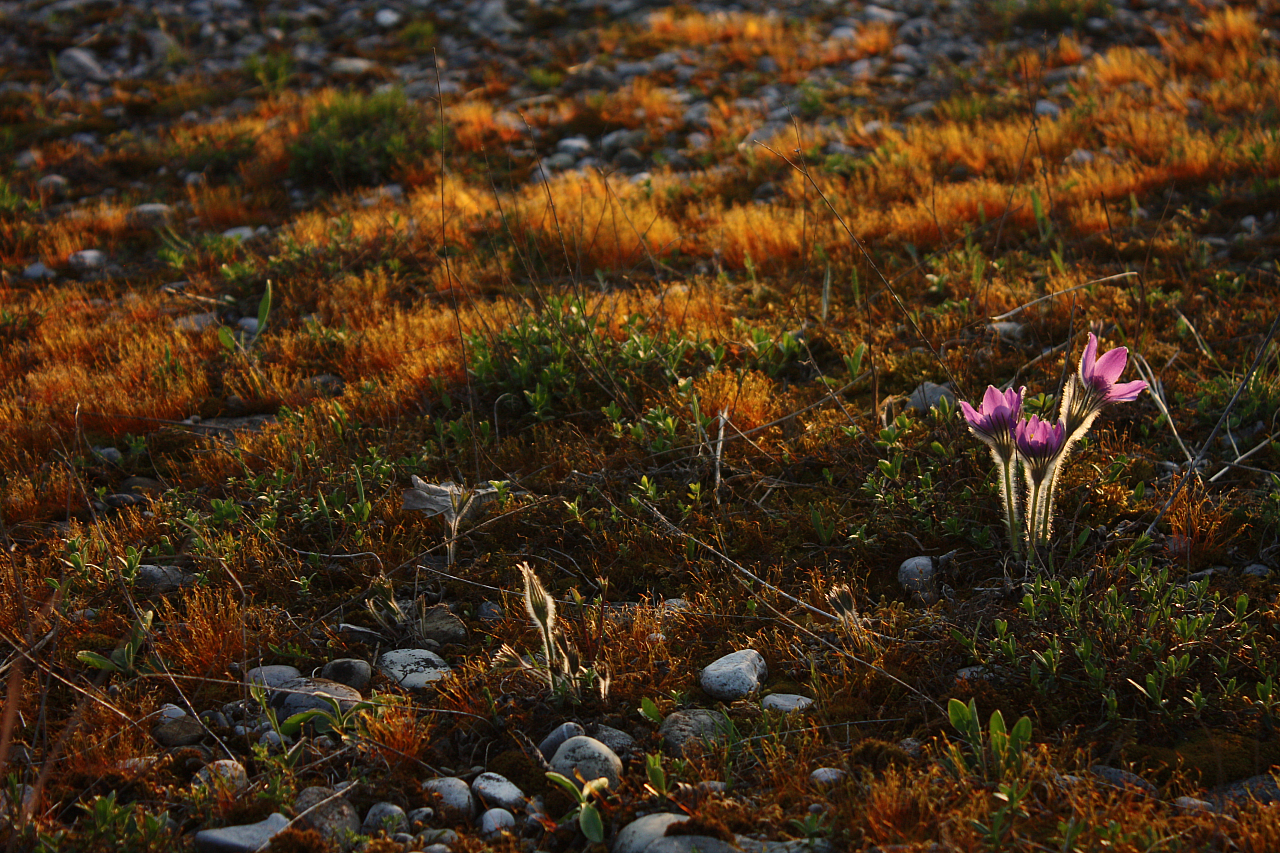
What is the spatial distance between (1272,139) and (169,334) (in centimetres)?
643

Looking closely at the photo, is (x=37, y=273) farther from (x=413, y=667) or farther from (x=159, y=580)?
(x=413, y=667)

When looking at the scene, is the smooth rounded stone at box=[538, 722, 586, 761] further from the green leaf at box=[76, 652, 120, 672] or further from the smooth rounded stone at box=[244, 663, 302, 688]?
the green leaf at box=[76, 652, 120, 672]

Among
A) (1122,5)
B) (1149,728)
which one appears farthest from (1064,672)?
(1122,5)

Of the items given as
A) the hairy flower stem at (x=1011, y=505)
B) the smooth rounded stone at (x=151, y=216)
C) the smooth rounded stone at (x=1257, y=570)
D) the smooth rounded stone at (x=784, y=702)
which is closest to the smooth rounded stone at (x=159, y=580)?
the smooth rounded stone at (x=784, y=702)

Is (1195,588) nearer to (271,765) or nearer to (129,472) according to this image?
(271,765)

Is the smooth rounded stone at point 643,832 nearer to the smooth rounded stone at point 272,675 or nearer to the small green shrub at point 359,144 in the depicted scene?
→ the smooth rounded stone at point 272,675

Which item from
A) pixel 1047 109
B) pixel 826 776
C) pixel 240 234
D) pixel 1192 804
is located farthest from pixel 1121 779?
pixel 1047 109

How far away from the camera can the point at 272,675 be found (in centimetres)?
238

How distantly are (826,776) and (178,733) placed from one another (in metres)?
1.63

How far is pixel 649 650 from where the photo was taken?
94.3 inches

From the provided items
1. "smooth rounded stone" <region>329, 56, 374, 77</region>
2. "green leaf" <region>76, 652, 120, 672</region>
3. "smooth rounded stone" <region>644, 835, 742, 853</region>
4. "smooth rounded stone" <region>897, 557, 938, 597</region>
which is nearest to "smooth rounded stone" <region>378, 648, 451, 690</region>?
"green leaf" <region>76, 652, 120, 672</region>

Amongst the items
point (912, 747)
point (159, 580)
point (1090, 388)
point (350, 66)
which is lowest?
point (912, 747)

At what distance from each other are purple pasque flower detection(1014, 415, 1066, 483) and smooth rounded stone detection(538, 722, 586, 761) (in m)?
1.38

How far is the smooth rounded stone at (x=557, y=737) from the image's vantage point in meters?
2.15
